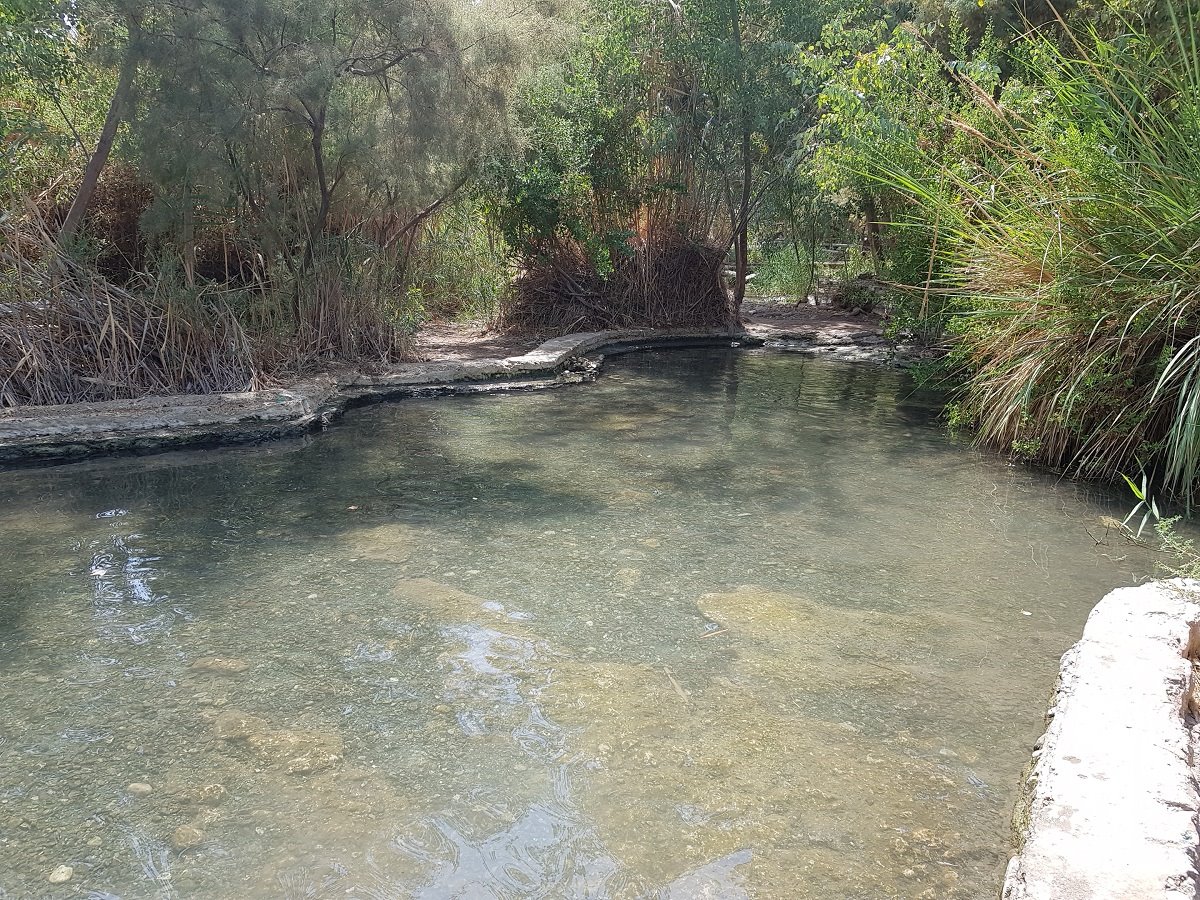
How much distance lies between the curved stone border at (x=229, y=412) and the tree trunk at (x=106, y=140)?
1546 millimetres

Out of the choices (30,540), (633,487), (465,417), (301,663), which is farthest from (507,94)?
(301,663)

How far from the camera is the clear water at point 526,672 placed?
8.75 ft

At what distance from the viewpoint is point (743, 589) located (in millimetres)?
4496

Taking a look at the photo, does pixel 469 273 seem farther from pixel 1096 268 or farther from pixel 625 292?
pixel 1096 268

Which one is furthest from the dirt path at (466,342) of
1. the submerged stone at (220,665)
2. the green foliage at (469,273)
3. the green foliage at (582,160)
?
the submerged stone at (220,665)

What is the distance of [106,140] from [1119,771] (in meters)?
7.98

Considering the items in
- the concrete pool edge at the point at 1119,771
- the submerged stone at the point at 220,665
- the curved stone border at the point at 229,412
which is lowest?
the submerged stone at the point at 220,665

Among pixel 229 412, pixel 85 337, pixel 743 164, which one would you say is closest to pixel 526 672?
pixel 229 412

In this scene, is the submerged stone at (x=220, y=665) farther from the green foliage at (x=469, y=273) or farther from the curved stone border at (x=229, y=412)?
the green foliage at (x=469, y=273)

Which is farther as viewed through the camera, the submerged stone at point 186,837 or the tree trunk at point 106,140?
the tree trunk at point 106,140

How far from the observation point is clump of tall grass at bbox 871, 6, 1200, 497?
4.98m

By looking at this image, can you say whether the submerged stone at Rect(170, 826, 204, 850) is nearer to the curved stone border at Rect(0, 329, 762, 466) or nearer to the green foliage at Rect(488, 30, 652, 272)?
the curved stone border at Rect(0, 329, 762, 466)

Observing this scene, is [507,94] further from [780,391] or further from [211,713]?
[211,713]

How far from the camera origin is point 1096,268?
218 inches
